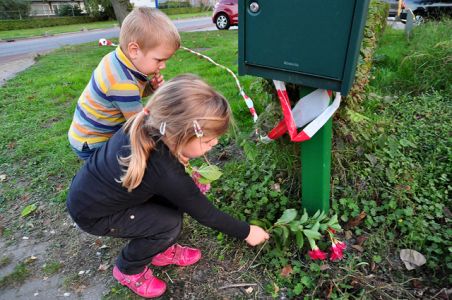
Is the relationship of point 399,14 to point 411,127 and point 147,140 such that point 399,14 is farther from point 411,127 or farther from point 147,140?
point 147,140

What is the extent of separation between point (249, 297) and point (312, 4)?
4.58ft

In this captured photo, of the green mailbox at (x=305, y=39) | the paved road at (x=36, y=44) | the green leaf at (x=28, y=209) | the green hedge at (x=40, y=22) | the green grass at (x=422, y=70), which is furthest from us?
the green hedge at (x=40, y=22)

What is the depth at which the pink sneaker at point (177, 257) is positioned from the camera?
2.04 meters

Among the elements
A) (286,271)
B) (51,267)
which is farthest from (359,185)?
(51,267)

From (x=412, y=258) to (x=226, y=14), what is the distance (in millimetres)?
12437

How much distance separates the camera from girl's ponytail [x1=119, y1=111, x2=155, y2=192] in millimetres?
1454

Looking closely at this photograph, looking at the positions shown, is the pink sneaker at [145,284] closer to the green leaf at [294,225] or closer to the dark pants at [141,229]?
the dark pants at [141,229]

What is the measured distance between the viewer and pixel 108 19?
1265 inches

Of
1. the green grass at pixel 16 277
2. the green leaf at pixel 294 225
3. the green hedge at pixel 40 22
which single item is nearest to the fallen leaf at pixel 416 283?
the green leaf at pixel 294 225

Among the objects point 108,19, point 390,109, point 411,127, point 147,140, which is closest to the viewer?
point 147,140

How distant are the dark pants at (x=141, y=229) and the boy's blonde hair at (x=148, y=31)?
875 mm

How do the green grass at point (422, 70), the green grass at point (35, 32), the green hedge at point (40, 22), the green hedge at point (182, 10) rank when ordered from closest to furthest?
the green grass at point (422, 70) < the green grass at point (35, 32) < the green hedge at point (40, 22) < the green hedge at point (182, 10)

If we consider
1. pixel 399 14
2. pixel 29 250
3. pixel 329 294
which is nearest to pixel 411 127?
pixel 329 294

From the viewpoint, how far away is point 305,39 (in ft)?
4.60
